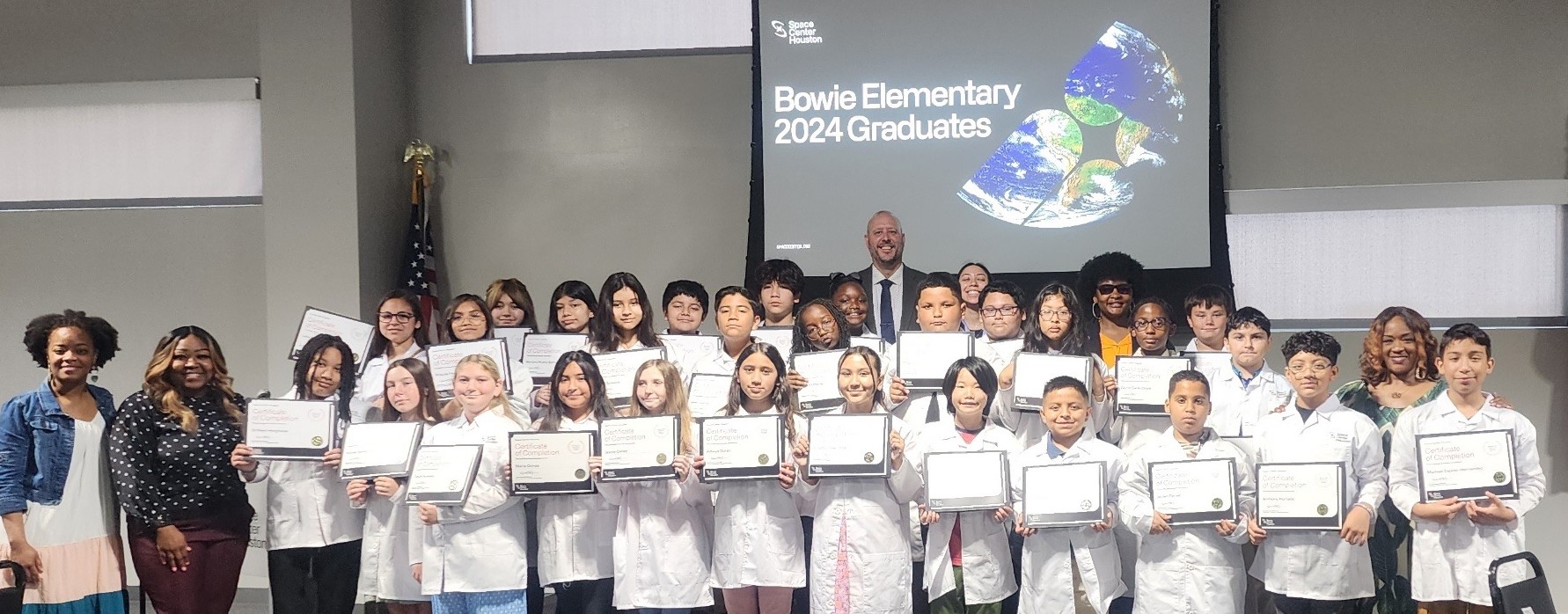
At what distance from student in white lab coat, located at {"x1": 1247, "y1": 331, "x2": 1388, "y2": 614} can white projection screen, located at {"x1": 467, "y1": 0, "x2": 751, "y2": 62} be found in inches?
176

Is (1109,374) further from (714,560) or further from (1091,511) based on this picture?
(714,560)

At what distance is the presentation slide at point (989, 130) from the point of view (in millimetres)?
7633

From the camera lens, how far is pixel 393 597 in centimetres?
532

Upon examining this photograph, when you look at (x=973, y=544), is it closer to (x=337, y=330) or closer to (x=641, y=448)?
(x=641, y=448)

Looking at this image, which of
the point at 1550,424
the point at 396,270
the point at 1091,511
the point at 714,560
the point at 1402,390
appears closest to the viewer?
the point at 1091,511

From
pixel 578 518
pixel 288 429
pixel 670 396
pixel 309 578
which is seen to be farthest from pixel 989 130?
pixel 309 578

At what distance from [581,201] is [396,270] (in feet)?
4.29

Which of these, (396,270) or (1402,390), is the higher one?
(396,270)

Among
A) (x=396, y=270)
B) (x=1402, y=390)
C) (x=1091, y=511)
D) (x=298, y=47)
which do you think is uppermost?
(x=298, y=47)

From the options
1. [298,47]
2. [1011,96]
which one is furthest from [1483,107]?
[298,47]

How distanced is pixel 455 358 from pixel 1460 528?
168 inches

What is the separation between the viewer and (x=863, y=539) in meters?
4.89

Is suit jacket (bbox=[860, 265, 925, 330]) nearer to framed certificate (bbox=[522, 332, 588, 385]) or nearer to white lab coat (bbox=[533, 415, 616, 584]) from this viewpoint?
framed certificate (bbox=[522, 332, 588, 385])

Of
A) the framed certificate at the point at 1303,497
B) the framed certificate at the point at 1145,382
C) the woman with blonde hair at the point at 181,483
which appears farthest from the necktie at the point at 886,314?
the woman with blonde hair at the point at 181,483
